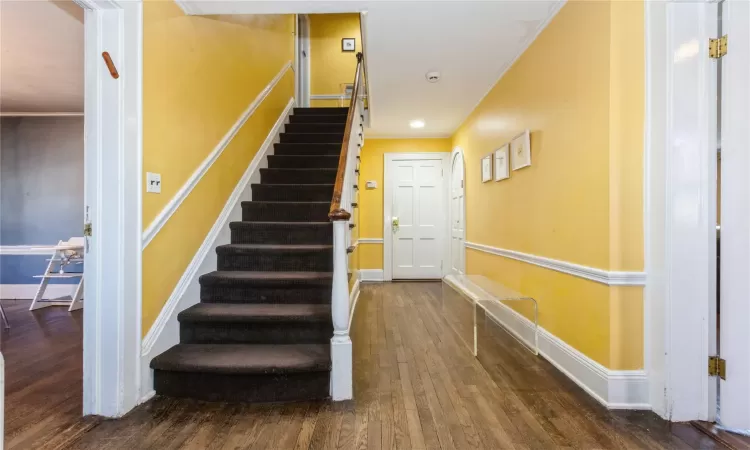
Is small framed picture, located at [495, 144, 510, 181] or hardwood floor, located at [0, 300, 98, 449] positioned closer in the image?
hardwood floor, located at [0, 300, 98, 449]

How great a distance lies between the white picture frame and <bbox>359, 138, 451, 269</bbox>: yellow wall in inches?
107

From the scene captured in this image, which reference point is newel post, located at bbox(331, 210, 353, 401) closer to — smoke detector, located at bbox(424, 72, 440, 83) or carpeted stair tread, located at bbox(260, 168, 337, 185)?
carpeted stair tread, located at bbox(260, 168, 337, 185)

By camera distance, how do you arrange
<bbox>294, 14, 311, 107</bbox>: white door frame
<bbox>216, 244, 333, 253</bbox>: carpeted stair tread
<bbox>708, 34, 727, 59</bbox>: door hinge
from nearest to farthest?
1. <bbox>708, 34, 727, 59</bbox>: door hinge
2. <bbox>216, 244, 333, 253</bbox>: carpeted stair tread
3. <bbox>294, 14, 311, 107</bbox>: white door frame

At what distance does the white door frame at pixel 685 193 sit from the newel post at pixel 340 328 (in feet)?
5.30

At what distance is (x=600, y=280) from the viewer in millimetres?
1927

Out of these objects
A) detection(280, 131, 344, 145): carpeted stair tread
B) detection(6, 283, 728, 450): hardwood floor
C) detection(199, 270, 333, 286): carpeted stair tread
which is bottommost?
detection(6, 283, 728, 450): hardwood floor

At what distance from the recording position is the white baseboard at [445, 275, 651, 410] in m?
1.84

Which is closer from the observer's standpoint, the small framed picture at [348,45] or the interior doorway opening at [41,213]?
the interior doorway opening at [41,213]

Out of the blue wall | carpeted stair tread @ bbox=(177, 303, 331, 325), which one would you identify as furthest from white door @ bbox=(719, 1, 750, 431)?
the blue wall

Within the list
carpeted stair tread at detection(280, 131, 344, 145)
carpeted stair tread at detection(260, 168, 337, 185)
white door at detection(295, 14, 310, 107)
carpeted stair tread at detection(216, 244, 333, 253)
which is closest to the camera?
carpeted stair tread at detection(216, 244, 333, 253)

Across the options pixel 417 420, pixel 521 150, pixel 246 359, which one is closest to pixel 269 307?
pixel 246 359

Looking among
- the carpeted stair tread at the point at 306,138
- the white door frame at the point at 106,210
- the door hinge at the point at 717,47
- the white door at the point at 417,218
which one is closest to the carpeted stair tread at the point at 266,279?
the white door frame at the point at 106,210

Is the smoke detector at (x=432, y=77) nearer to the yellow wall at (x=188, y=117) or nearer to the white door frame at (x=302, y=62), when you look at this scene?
the yellow wall at (x=188, y=117)

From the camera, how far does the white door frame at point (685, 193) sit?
171 cm
